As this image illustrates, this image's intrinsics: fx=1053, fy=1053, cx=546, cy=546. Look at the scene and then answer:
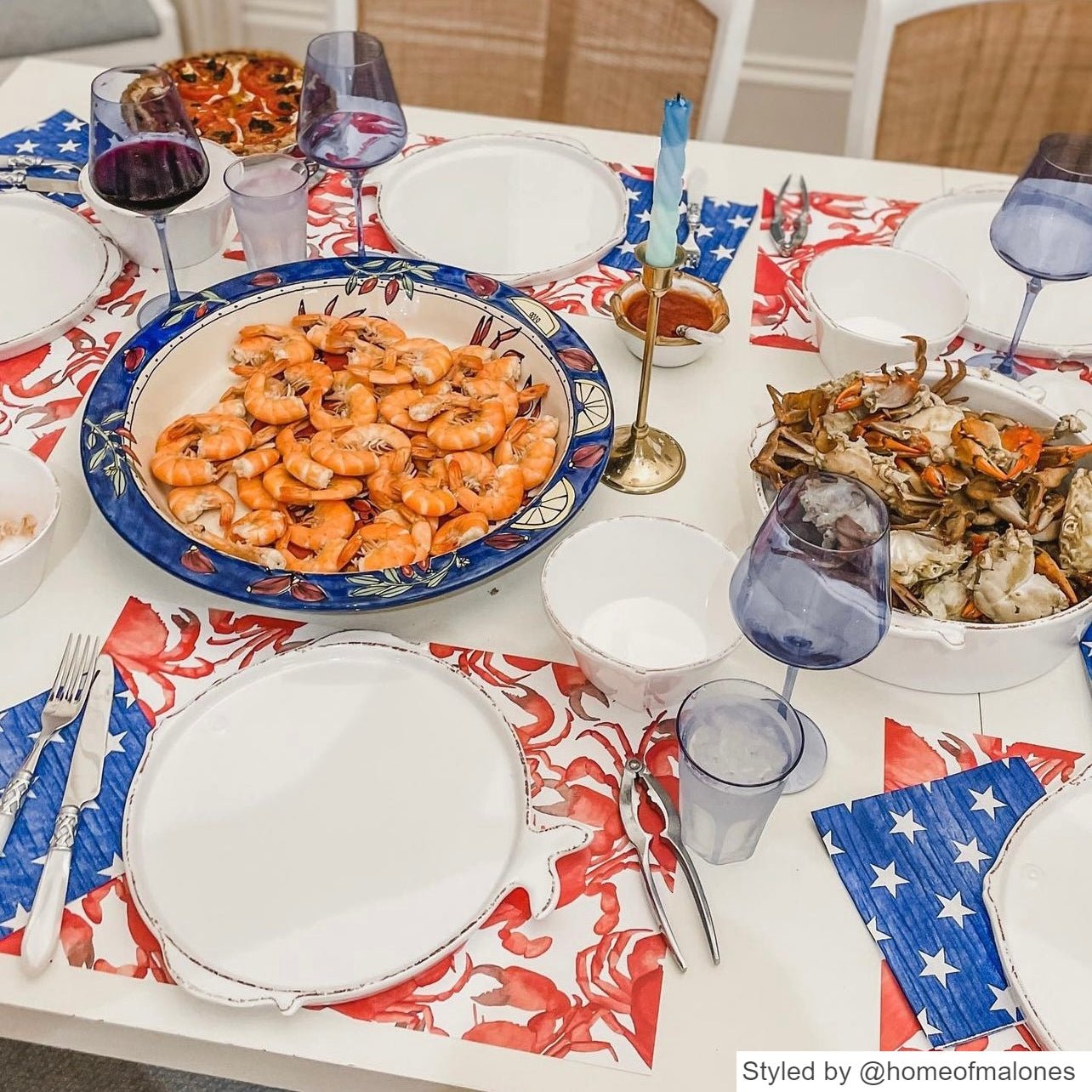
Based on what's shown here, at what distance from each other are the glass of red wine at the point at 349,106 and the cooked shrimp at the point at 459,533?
0.54 metres

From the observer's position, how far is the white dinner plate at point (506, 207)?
1477mm

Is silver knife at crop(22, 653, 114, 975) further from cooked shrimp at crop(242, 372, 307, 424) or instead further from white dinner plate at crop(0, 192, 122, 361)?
white dinner plate at crop(0, 192, 122, 361)

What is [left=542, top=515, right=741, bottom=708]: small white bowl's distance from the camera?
101 cm

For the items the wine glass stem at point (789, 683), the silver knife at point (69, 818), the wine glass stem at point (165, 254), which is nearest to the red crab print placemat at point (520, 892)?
the silver knife at point (69, 818)

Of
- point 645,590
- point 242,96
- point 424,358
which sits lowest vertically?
point 645,590

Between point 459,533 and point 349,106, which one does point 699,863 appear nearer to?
point 459,533

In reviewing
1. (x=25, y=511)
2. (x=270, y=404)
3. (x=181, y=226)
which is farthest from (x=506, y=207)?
(x=25, y=511)

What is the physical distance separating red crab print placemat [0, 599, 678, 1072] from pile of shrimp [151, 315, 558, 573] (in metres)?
0.11

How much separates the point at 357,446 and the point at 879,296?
730 millimetres

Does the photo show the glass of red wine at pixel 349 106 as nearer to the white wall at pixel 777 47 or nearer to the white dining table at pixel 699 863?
the white dining table at pixel 699 863

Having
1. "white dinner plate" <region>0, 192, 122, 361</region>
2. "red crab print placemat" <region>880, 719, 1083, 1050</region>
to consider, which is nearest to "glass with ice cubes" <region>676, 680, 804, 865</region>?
"red crab print placemat" <region>880, 719, 1083, 1050</region>

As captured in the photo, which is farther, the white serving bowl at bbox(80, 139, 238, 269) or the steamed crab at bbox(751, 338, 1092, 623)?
the white serving bowl at bbox(80, 139, 238, 269)

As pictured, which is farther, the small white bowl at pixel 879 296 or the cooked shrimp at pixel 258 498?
the small white bowl at pixel 879 296

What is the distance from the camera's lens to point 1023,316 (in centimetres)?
129
